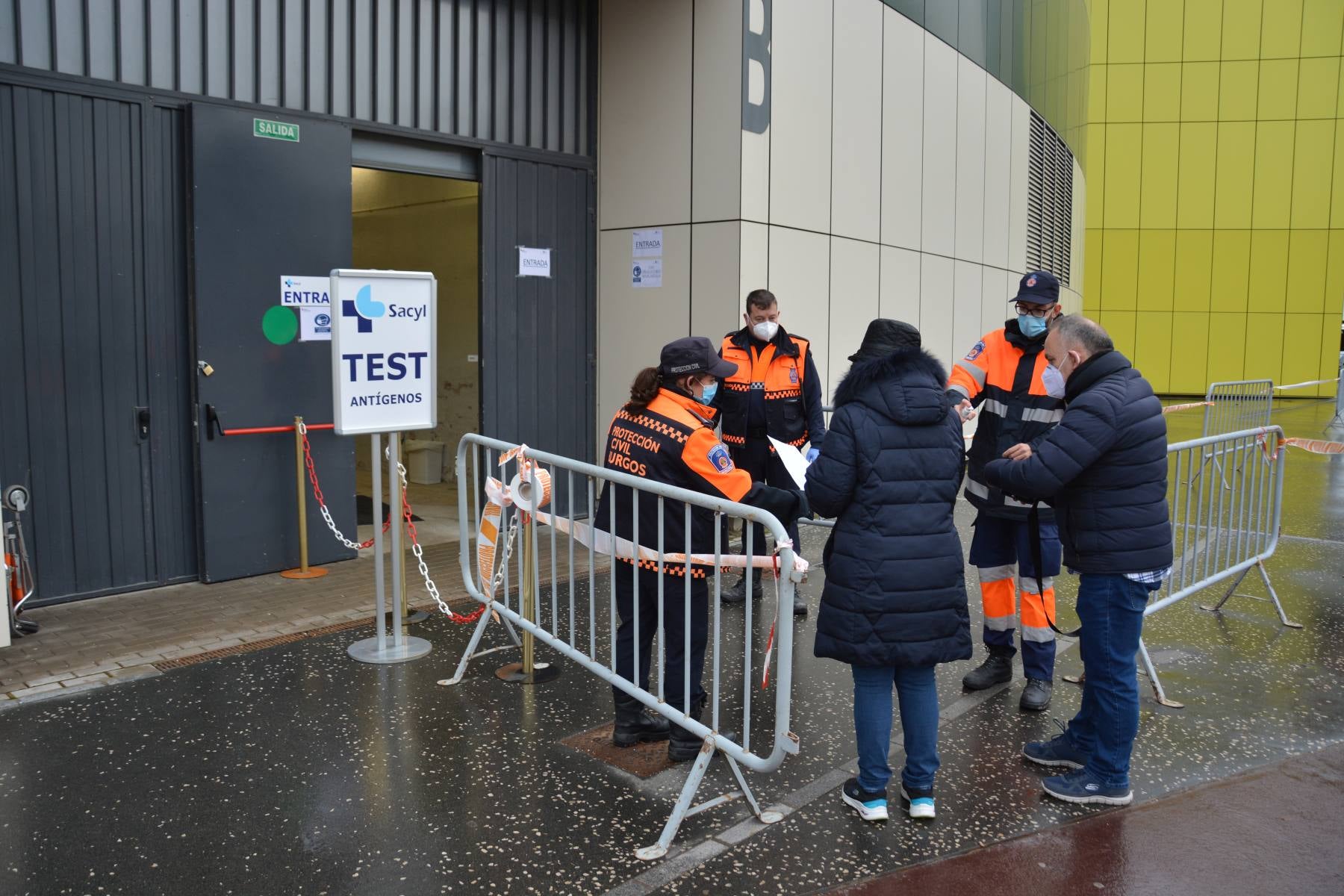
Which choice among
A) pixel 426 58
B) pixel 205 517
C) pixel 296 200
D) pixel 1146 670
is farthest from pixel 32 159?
pixel 1146 670

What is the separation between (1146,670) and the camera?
536cm

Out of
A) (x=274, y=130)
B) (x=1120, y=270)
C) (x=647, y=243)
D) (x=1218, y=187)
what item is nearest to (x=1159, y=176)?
(x=1218, y=187)

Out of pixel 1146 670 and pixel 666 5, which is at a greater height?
pixel 666 5

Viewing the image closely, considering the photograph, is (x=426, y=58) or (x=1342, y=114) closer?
(x=426, y=58)

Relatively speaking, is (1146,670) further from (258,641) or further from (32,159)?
(32,159)

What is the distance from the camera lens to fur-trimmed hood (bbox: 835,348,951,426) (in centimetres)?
373

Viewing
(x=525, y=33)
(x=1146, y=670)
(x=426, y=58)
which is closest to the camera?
(x=1146, y=670)

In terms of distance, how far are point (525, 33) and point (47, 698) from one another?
601 centimetres

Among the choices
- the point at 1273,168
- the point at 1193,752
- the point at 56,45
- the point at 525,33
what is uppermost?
the point at 1273,168

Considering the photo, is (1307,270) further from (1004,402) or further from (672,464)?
(672,464)

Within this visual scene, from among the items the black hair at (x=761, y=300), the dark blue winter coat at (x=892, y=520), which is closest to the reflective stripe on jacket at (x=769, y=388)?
the black hair at (x=761, y=300)

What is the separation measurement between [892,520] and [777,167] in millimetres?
Answer: 5670

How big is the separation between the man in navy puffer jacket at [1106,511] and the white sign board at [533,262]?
527 centimetres

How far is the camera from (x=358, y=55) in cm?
743
